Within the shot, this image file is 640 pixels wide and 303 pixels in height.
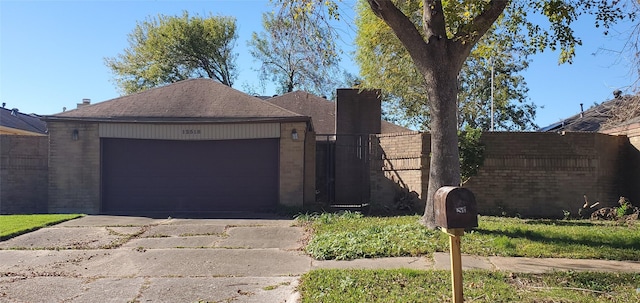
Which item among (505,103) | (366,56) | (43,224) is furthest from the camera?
(505,103)

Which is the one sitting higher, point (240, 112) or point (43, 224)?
point (240, 112)

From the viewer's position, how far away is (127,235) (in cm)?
1002

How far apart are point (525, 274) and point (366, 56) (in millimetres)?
14976

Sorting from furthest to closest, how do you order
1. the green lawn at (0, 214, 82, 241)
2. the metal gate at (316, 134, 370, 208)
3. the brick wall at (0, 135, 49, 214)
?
the metal gate at (316, 134, 370, 208)
the brick wall at (0, 135, 49, 214)
the green lawn at (0, 214, 82, 241)

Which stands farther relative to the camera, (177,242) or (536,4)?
(536,4)

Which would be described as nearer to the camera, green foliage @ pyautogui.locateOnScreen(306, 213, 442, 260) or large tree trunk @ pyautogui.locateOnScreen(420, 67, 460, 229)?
green foliage @ pyautogui.locateOnScreen(306, 213, 442, 260)

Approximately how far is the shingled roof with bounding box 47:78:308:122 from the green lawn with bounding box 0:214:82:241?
313cm

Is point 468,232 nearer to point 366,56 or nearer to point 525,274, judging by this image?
point 525,274

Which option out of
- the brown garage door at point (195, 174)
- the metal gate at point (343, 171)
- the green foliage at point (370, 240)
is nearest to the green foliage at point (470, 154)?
the green foliage at point (370, 240)

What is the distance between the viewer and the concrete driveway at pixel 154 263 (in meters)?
5.84

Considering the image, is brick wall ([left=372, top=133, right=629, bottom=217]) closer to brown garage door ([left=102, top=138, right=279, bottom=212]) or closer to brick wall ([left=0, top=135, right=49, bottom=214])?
brown garage door ([left=102, top=138, right=279, bottom=212])

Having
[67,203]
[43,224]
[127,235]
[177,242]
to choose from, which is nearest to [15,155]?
[67,203]

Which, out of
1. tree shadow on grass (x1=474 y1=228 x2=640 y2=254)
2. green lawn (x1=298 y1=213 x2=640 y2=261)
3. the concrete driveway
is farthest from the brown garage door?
tree shadow on grass (x1=474 y1=228 x2=640 y2=254)

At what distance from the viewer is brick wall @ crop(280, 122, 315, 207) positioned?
47.0 feet
